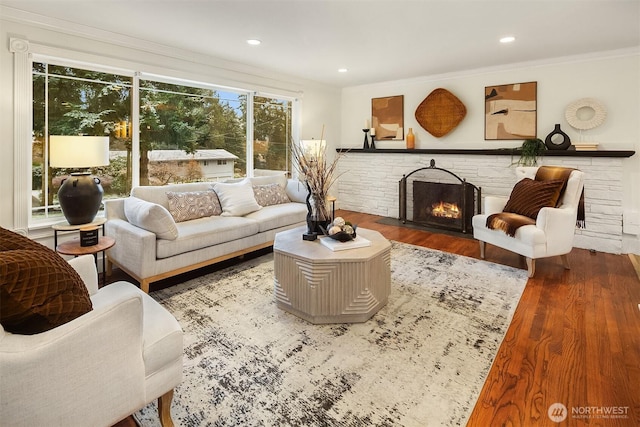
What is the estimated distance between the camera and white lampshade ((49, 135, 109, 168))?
269cm

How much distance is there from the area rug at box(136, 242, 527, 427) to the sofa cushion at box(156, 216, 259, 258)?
13.7 inches

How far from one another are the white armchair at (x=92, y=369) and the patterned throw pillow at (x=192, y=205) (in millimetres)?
2243

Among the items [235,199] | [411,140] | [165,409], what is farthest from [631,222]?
[165,409]

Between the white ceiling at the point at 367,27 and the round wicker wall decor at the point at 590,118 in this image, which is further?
the round wicker wall decor at the point at 590,118

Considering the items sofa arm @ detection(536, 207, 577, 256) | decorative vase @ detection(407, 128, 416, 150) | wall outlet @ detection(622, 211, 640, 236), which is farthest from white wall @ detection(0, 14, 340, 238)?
wall outlet @ detection(622, 211, 640, 236)

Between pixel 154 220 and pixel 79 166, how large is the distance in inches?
27.2

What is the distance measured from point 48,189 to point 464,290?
391 centimetres

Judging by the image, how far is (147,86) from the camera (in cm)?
396

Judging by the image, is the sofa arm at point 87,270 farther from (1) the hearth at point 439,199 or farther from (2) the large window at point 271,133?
(1) the hearth at point 439,199

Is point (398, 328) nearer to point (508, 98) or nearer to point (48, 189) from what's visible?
point (48, 189)

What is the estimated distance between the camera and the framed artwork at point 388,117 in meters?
5.94

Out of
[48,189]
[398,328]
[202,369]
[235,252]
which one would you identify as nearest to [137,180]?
[48,189]

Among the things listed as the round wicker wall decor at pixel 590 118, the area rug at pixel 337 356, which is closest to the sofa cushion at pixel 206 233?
the area rug at pixel 337 356

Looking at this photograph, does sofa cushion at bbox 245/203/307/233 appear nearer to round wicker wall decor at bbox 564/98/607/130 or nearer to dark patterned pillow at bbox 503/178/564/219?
dark patterned pillow at bbox 503/178/564/219
